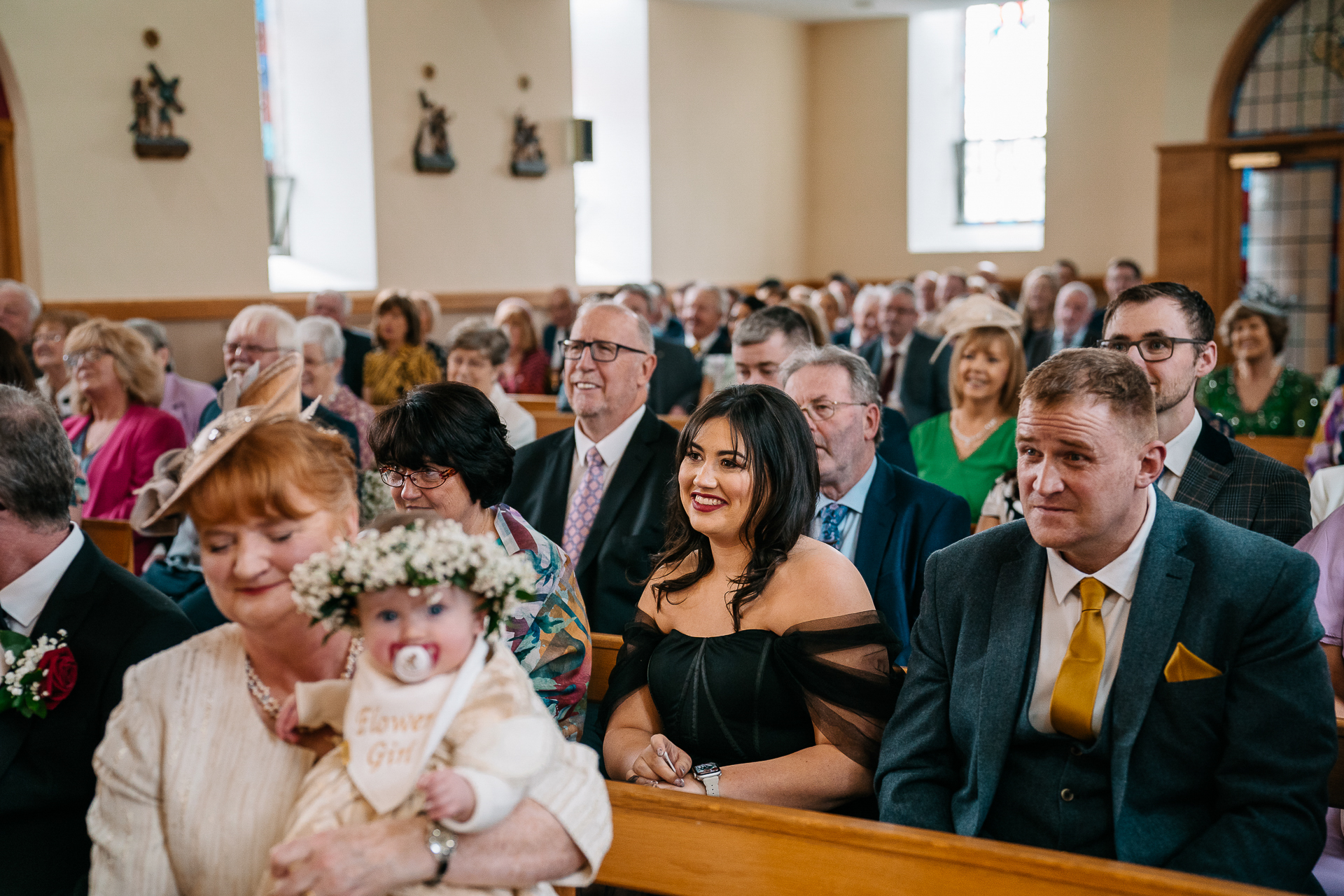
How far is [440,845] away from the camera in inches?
58.5

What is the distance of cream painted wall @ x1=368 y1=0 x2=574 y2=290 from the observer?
10.6 meters

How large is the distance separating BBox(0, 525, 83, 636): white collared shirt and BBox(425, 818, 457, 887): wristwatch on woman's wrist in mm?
1035

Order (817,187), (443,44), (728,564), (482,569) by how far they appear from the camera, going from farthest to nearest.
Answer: (817,187) → (443,44) → (728,564) → (482,569)

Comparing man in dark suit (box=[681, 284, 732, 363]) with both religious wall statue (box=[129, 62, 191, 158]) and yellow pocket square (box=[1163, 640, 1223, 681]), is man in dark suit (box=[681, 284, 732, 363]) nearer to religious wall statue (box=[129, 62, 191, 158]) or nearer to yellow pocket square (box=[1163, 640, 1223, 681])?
religious wall statue (box=[129, 62, 191, 158])

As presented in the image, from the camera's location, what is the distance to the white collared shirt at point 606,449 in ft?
12.8

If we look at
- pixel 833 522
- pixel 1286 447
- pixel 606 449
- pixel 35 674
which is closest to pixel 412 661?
pixel 35 674

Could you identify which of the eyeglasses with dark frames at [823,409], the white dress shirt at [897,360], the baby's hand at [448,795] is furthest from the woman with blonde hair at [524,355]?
the baby's hand at [448,795]

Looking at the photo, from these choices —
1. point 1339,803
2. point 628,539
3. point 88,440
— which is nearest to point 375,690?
point 1339,803

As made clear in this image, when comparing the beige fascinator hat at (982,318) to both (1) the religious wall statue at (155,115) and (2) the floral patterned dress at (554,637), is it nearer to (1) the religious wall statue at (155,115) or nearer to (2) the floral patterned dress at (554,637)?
(2) the floral patterned dress at (554,637)

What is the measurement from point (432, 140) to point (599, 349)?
752cm

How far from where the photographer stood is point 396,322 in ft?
25.8

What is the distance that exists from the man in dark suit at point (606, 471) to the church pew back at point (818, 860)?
165cm

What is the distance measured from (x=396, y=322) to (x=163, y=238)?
2.27 meters

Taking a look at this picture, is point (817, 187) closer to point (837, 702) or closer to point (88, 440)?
point (88, 440)
